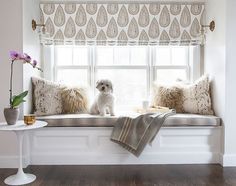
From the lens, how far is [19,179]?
3.13m

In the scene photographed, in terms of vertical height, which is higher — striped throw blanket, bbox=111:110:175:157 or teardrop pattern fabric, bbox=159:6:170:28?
teardrop pattern fabric, bbox=159:6:170:28

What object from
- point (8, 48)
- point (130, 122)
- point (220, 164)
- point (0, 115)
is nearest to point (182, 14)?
point (130, 122)

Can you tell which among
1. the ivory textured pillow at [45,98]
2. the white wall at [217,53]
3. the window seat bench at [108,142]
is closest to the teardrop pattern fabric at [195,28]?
the white wall at [217,53]

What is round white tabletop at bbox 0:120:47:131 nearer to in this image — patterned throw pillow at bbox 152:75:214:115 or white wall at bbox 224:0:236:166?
patterned throw pillow at bbox 152:75:214:115

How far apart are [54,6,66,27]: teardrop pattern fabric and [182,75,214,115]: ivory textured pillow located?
203 cm

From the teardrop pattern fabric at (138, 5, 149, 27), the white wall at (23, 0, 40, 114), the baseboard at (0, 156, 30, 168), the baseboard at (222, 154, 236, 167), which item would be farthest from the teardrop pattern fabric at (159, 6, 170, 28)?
the baseboard at (0, 156, 30, 168)

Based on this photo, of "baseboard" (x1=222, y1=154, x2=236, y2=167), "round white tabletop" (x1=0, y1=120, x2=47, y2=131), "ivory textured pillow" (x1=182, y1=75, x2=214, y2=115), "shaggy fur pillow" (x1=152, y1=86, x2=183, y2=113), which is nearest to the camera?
"round white tabletop" (x1=0, y1=120, x2=47, y2=131)

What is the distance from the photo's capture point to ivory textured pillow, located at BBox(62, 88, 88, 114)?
4.04 metres

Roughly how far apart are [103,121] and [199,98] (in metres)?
1.32

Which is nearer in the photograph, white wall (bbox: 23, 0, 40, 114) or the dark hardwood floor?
the dark hardwood floor

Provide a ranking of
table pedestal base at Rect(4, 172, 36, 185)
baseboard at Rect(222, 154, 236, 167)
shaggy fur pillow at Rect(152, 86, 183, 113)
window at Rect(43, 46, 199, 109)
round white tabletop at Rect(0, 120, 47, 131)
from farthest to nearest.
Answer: window at Rect(43, 46, 199, 109), shaggy fur pillow at Rect(152, 86, 183, 113), baseboard at Rect(222, 154, 236, 167), table pedestal base at Rect(4, 172, 36, 185), round white tabletop at Rect(0, 120, 47, 131)

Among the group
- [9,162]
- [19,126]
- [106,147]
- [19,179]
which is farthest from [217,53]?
[9,162]

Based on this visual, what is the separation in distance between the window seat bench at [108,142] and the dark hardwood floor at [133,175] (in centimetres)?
12

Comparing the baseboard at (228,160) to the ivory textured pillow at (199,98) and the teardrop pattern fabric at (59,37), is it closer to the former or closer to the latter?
the ivory textured pillow at (199,98)
